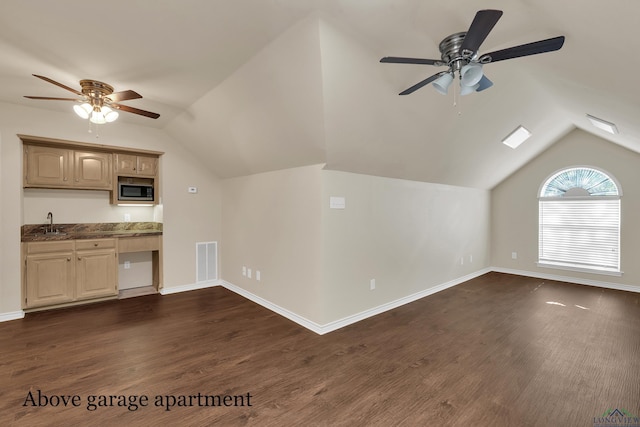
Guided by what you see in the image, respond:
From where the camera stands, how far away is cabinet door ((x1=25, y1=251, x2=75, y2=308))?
3691 mm

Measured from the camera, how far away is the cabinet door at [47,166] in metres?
3.81

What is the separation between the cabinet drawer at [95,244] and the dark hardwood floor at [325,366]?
0.87 meters

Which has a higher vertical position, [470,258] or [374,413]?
[470,258]

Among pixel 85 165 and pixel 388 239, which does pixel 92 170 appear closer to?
pixel 85 165

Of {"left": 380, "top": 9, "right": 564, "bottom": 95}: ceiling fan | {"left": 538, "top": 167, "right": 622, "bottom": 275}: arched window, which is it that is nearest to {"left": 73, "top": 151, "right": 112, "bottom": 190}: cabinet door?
{"left": 380, "top": 9, "right": 564, "bottom": 95}: ceiling fan

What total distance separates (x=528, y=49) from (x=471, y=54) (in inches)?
11.9

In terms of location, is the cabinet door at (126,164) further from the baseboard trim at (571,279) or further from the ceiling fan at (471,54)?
the baseboard trim at (571,279)

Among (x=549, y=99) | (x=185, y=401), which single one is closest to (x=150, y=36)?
(x=185, y=401)

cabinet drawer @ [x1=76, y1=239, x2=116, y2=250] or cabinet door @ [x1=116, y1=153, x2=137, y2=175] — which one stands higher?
cabinet door @ [x1=116, y1=153, x2=137, y2=175]

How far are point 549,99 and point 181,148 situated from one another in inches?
223

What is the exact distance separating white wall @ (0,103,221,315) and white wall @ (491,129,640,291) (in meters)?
6.28

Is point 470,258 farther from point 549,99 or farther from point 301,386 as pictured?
point 301,386

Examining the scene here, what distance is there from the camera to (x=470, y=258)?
5809 millimetres

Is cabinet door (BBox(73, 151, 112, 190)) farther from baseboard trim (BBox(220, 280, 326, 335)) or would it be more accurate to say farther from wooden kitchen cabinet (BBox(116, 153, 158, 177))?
baseboard trim (BBox(220, 280, 326, 335))
